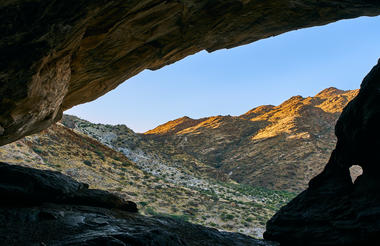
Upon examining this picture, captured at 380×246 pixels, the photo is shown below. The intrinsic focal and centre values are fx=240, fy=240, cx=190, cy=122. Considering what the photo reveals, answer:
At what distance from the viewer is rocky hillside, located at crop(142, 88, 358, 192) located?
213 ft

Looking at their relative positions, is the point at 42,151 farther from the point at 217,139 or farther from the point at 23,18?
the point at 217,139

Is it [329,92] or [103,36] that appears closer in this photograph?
[103,36]

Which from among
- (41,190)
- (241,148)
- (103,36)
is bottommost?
(41,190)

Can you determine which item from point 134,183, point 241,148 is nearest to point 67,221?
point 134,183

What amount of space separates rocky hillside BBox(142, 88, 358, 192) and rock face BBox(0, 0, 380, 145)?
5662cm

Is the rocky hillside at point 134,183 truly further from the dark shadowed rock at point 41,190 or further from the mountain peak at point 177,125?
the mountain peak at point 177,125

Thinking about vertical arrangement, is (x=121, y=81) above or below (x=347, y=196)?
above

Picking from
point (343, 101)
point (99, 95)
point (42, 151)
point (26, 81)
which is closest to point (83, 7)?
point (26, 81)

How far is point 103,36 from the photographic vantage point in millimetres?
9719

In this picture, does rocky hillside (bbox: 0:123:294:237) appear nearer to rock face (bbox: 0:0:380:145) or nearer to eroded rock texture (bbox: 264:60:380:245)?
eroded rock texture (bbox: 264:60:380:245)

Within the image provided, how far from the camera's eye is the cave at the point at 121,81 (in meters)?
6.86

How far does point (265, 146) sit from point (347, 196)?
Result: 67.9 meters

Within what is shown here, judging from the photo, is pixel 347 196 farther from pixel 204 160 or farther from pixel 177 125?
pixel 177 125

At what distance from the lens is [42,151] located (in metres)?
34.3
